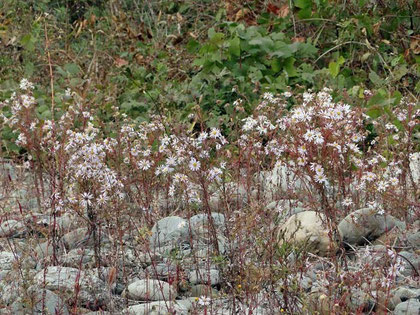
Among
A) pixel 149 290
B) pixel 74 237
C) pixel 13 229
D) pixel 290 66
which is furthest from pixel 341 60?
pixel 149 290

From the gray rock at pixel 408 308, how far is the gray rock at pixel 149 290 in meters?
0.98

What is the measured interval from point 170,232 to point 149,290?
2.84 feet

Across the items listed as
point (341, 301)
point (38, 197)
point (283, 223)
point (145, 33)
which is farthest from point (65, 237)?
point (145, 33)

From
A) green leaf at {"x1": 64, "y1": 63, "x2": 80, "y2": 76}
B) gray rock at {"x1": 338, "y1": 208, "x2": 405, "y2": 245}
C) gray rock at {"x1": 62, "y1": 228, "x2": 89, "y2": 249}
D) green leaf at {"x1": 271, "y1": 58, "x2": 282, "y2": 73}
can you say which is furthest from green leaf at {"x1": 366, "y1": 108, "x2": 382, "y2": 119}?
green leaf at {"x1": 64, "y1": 63, "x2": 80, "y2": 76}

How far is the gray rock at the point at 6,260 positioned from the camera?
4266mm

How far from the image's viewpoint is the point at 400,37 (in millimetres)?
7633

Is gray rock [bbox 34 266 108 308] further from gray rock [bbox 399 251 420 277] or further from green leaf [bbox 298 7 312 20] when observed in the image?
green leaf [bbox 298 7 312 20]

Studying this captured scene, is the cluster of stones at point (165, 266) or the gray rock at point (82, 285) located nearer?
the cluster of stones at point (165, 266)

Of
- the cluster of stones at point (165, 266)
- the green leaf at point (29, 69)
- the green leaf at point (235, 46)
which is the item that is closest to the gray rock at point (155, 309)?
the cluster of stones at point (165, 266)

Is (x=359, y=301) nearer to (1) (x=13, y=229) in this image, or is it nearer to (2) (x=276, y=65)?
(1) (x=13, y=229)

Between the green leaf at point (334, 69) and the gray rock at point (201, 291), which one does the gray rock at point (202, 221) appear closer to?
the gray rock at point (201, 291)

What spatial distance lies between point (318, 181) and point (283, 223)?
2.76ft

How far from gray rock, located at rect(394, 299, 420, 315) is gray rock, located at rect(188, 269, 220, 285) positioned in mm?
891

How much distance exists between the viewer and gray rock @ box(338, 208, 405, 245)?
4395mm
